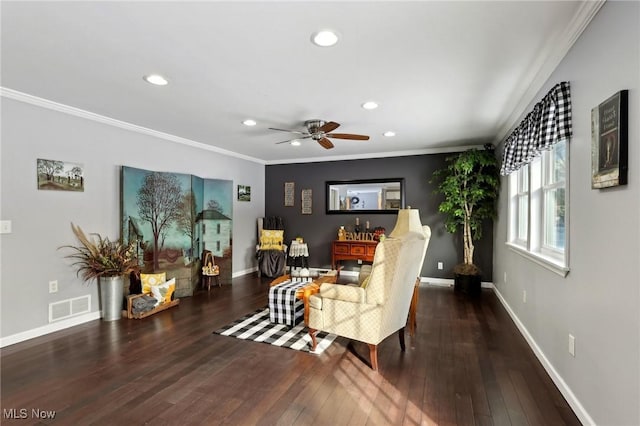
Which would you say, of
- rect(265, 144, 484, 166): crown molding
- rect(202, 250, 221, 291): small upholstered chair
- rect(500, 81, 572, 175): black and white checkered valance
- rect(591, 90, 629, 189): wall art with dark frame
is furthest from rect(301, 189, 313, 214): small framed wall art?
rect(591, 90, 629, 189): wall art with dark frame

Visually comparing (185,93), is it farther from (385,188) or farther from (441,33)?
(385,188)

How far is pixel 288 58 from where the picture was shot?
2373 millimetres

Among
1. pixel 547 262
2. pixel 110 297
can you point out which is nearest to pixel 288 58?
pixel 547 262

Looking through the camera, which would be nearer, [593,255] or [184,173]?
Result: [593,255]

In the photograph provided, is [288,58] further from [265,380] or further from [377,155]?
[377,155]

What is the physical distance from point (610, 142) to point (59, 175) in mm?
4769

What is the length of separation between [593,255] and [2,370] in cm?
440

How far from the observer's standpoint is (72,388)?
7.55ft

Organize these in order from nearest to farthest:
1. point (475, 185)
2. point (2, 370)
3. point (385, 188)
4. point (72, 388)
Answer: point (72, 388) < point (2, 370) < point (475, 185) < point (385, 188)

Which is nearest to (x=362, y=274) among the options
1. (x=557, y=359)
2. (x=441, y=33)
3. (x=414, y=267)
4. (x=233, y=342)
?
(x=414, y=267)

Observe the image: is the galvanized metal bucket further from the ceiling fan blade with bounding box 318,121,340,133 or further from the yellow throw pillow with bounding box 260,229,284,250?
the ceiling fan blade with bounding box 318,121,340,133

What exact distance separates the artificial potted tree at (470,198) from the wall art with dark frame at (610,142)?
10.3ft

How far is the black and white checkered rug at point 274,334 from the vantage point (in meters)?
3.06

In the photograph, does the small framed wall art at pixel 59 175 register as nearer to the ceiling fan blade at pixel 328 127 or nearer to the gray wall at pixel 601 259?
the ceiling fan blade at pixel 328 127
